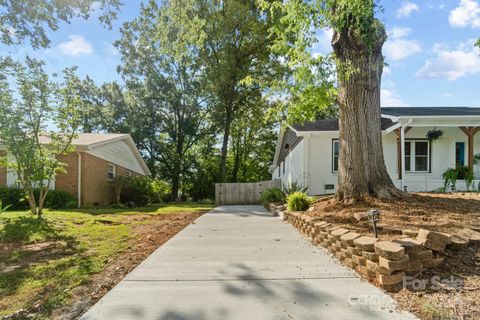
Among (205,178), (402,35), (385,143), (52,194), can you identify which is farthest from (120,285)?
(205,178)

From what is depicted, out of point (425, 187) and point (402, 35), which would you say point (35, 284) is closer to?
point (402, 35)

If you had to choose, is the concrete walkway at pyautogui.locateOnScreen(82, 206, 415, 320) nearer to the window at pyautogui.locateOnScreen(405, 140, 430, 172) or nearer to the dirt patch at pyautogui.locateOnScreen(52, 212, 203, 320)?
the dirt patch at pyautogui.locateOnScreen(52, 212, 203, 320)

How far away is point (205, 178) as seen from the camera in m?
30.6

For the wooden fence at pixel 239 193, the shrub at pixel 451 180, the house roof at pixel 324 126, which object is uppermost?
the house roof at pixel 324 126

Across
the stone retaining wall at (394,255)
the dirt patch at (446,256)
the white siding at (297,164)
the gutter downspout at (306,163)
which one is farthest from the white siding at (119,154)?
the stone retaining wall at (394,255)

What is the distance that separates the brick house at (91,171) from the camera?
15.8m

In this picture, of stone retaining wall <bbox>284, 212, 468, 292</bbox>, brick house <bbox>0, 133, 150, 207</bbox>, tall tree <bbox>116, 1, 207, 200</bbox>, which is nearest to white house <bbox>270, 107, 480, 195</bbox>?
brick house <bbox>0, 133, 150, 207</bbox>

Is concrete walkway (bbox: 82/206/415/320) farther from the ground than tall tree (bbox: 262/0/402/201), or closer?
closer

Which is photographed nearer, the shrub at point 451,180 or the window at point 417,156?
the shrub at point 451,180

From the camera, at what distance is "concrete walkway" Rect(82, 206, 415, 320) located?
123 inches

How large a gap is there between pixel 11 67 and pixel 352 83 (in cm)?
860

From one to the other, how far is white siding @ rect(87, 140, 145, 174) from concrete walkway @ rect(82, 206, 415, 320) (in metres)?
Answer: 13.3

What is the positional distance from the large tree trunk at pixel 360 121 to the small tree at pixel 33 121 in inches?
300

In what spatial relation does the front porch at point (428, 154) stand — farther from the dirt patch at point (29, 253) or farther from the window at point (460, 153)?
the dirt patch at point (29, 253)
